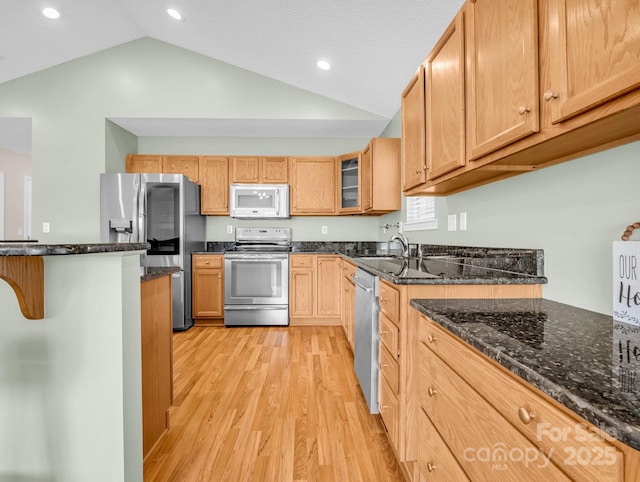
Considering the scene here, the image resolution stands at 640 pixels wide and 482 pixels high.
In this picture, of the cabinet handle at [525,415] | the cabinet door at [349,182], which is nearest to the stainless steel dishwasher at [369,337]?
the cabinet handle at [525,415]

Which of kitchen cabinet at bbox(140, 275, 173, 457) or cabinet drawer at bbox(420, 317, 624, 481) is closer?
A: cabinet drawer at bbox(420, 317, 624, 481)

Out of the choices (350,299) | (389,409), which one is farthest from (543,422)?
(350,299)

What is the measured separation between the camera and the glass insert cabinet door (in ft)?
13.2

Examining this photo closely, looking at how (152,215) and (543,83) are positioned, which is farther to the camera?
(152,215)

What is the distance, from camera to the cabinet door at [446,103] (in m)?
1.40

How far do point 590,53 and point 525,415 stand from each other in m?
0.81

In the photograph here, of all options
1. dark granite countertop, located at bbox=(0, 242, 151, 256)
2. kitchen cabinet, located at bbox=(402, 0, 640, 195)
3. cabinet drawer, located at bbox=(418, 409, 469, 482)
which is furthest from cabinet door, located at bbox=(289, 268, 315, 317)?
dark granite countertop, located at bbox=(0, 242, 151, 256)

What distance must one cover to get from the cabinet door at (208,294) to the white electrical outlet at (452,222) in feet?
8.99

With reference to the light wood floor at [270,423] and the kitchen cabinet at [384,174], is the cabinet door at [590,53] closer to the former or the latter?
the light wood floor at [270,423]

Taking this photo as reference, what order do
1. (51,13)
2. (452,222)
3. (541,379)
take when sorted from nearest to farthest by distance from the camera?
(541,379), (452,222), (51,13)

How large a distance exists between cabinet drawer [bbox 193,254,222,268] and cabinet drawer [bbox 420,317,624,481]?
349cm

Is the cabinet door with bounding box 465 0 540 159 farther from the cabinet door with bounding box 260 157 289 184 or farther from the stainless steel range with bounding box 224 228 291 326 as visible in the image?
the cabinet door with bounding box 260 157 289 184

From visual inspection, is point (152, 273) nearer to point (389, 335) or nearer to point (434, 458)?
point (389, 335)

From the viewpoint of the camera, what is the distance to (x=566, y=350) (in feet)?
2.35
